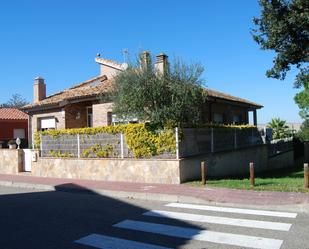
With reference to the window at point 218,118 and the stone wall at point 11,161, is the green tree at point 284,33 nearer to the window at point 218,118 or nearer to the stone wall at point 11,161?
the window at point 218,118

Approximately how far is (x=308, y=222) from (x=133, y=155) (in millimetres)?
8462

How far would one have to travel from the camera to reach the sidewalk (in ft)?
34.6

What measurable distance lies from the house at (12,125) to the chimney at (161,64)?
21777 millimetres

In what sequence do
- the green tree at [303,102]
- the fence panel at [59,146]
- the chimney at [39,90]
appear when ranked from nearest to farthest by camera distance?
the fence panel at [59,146], the chimney at [39,90], the green tree at [303,102]

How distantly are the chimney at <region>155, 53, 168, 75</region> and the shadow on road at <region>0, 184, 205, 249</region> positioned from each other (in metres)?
5.79

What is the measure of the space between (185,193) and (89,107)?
1309cm

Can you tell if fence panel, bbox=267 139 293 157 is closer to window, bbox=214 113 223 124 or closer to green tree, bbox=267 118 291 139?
window, bbox=214 113 223 124

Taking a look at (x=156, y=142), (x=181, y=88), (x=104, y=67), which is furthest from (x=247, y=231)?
(x=104, y=67)

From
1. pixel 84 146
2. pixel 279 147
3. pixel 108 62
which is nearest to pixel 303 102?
pixel 279 147

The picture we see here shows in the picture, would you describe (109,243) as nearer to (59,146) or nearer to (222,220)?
(222,220)

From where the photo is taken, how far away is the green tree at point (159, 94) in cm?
1603

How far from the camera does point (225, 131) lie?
19.6 meters

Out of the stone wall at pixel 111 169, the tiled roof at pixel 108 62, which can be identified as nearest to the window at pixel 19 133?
the tiled roof at pixel 108 62

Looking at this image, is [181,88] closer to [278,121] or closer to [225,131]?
[225,131]
